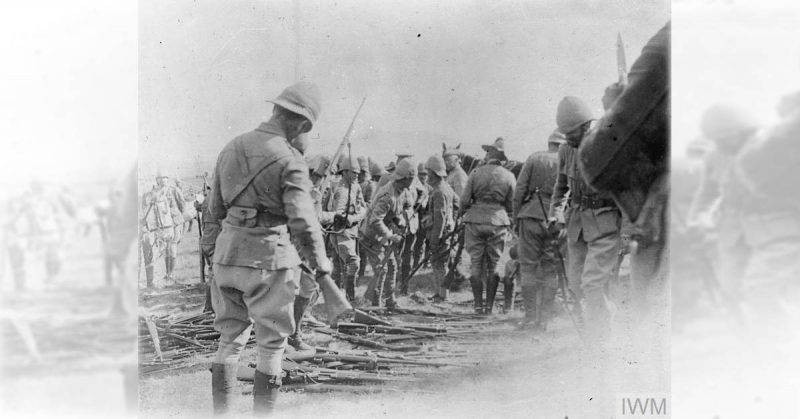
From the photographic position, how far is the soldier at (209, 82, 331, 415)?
4.33 metres

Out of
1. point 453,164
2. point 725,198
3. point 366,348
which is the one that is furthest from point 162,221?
point 725,198

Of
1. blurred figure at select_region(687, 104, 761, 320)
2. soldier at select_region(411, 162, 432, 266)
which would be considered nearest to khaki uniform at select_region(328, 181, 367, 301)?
soldier at select_region(411, 162, 432, 266)

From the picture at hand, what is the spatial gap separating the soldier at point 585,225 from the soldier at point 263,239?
63.7 inches

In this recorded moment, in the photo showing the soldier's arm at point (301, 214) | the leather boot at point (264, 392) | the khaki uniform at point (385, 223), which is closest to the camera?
the soldier's arm at point (301, 214)

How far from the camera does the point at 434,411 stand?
478cm

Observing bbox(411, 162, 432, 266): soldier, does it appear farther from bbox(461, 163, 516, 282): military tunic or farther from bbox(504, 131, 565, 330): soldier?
bbox(504, 131, 565, 330): soldier

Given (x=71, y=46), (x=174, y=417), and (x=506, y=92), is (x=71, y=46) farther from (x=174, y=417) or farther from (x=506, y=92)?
(x=506, y=92)

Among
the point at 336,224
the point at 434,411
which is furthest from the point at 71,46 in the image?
the point at 434,411

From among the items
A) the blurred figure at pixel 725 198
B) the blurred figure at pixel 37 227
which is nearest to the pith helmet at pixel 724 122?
the blurred figure at pixel 725 198

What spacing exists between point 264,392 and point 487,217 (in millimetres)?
1827

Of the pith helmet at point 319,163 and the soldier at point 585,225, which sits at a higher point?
the pith helmet at point 319,163

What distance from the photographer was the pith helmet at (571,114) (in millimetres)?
4762

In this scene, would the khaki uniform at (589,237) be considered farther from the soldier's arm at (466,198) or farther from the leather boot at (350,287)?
the leather boot at (350,287)

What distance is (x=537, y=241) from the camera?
486 cm
